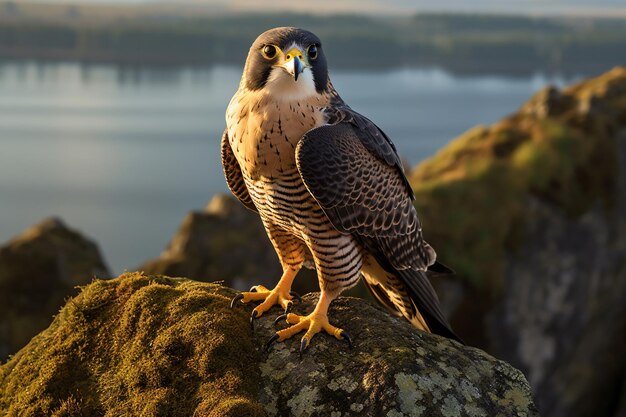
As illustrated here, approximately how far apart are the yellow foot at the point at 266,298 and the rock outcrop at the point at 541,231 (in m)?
11.4

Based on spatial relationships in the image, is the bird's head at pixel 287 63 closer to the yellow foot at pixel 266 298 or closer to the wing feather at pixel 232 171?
the wing feather at pixel 232 171

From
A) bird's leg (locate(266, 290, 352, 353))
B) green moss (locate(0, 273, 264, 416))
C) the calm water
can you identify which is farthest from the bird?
the calm water

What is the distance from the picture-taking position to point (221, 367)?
4.63 meters

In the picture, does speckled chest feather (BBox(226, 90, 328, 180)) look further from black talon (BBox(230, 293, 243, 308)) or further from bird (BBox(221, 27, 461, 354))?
black talon (BBox(230, 293, 243, 308))

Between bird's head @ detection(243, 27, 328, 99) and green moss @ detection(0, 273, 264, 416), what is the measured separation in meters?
1.53

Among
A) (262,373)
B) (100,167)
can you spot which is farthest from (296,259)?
(100,167)

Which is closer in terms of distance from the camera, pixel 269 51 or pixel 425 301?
pixel 269 51

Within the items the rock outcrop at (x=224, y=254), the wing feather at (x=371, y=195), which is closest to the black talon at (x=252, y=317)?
the wing feather at (x=371, y=195)

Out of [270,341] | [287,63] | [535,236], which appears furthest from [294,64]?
[535,236]

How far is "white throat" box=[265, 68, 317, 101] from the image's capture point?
519 centimetres

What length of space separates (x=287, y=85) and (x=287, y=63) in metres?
0.21

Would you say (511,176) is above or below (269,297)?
below

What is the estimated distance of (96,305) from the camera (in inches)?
204

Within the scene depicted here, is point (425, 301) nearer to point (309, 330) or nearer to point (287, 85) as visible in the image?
point (309, 330)
